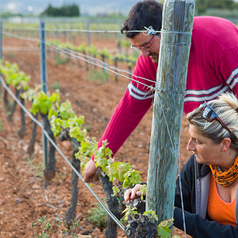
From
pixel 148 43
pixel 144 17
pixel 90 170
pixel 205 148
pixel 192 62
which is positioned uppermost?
pixel 144 17

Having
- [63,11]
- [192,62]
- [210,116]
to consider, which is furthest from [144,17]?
[63,11]

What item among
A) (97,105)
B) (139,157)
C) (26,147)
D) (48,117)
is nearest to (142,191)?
(48,117)

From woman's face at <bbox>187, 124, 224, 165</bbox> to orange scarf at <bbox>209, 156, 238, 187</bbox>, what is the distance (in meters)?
0.07

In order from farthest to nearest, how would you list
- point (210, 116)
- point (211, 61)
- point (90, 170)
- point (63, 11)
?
point (63, 11) < point (90, 170) < point (211, 61) < point (210, 116)

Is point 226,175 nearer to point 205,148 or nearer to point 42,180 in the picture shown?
point 205,148

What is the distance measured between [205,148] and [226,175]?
0.19 m

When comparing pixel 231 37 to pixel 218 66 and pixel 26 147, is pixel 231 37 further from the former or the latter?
pixel 26 147

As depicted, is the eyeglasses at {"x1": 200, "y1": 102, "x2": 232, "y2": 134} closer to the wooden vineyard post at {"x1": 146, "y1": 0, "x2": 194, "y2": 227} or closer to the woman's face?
the woman's face

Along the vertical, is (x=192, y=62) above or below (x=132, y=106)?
above

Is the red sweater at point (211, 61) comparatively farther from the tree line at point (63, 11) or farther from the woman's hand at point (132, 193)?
the tree line at point (63, 11)

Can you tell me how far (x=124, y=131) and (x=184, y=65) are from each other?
1.04 m

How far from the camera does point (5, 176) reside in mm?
3717

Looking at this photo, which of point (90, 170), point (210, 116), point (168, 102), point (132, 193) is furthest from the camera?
point (90, 170)

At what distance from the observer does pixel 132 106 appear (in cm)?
222
